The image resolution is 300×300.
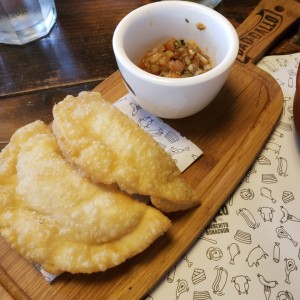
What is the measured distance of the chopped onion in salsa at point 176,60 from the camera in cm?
131

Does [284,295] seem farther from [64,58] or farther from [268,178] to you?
[64,58]

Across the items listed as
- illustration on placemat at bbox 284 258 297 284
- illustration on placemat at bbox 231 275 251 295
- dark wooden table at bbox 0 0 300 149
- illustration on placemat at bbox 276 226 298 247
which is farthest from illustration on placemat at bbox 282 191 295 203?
dark wooden table at bbox 0 0 300 149

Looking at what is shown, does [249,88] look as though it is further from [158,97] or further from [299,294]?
[299,294]

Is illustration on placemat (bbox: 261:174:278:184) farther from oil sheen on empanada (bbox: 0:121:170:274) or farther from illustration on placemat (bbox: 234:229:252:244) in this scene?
oil sheen on empanada (bbox: 0:121:170:274)

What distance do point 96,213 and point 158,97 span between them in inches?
17.5

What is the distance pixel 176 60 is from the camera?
1340 mm

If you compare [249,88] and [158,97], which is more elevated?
[158,97]

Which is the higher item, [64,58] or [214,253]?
[64,58]

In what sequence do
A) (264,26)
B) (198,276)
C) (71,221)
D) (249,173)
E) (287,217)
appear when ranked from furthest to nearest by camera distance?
(264,26) < (249,173) < (287,217) < (198,276) < (71,221)

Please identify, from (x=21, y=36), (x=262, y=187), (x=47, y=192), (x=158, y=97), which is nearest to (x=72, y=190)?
(x=47, y=192)

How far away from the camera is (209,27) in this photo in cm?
133

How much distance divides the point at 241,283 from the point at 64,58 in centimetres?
125

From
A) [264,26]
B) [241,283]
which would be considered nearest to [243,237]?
[241,283]

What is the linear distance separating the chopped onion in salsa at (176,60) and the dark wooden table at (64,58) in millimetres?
316
